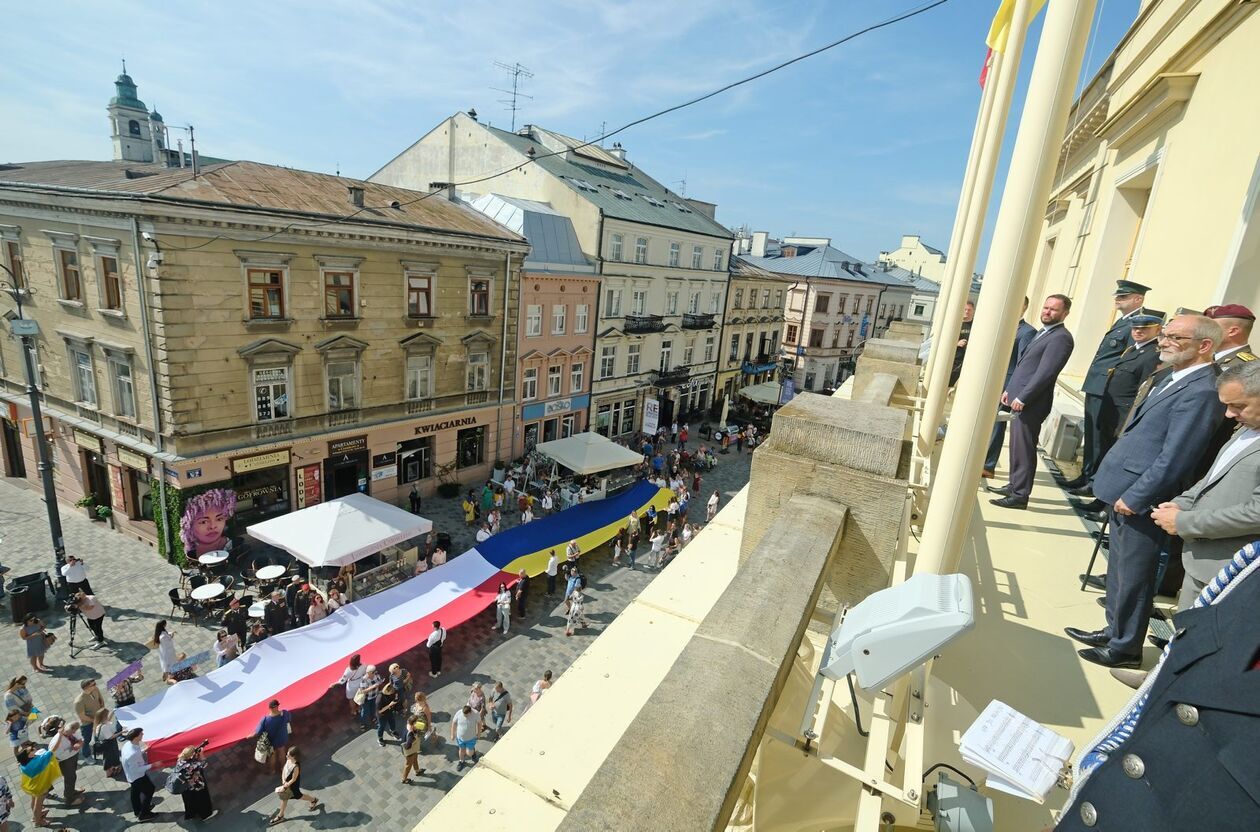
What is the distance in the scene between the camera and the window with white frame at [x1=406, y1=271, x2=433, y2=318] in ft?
69.3

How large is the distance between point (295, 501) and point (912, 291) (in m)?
55.8

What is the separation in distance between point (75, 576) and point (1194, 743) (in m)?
19.8

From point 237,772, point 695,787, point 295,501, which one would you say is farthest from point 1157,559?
point 295,501

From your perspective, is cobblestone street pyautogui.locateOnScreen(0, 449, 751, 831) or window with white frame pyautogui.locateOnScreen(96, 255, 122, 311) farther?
window with white frame pyautogui.locateOnScreen(96, 255, 122, 311)

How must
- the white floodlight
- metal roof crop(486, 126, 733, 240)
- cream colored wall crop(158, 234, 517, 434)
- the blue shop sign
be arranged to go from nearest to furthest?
the white floodlight
cream colored wall crop(158, 234, 517, 434)
the blue shop sign
metal roof crop(486, 126, 733, 240)

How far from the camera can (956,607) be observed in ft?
6.65

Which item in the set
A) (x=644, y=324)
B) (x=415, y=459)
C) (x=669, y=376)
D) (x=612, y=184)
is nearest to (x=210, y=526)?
(x=415, y=459)

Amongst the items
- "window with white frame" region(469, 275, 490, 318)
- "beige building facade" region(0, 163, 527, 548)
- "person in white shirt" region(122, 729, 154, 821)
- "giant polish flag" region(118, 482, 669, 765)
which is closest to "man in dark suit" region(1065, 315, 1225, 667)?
"giant polish flag" region(118, 482, 669, 765)

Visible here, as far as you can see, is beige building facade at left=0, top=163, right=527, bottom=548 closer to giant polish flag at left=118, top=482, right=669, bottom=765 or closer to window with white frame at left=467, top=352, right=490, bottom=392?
window with white frame at left=467, top=352, right=490, bottom=392

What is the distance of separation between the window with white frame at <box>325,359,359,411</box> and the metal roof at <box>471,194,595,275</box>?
8702 mm

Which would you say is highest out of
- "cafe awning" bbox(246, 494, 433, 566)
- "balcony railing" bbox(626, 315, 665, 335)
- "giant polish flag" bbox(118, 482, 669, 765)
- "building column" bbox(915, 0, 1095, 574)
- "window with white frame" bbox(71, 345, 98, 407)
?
"building column" bbox(915, 0, 1095, 574)

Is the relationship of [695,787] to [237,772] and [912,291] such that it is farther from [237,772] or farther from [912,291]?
[912,291]

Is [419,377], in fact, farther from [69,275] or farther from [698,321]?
[698,321]

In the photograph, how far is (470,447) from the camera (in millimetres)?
25062
